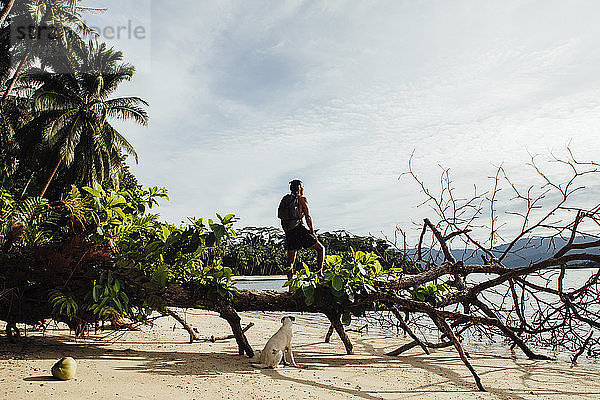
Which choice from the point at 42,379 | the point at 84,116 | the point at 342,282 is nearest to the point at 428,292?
the point at 342,282

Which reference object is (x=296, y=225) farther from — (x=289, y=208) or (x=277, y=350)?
(x=277, y=350)

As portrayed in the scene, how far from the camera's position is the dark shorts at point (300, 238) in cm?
720

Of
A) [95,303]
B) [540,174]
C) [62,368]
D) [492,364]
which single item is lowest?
[492,364]

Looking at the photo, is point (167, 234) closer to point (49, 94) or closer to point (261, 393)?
point (261, 393)

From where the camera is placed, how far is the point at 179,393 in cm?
423

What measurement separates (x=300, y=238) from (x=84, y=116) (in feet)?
82.0

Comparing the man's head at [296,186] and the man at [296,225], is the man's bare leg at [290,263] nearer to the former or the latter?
the man at [296,225]

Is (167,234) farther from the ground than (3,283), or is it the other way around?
(167,234)

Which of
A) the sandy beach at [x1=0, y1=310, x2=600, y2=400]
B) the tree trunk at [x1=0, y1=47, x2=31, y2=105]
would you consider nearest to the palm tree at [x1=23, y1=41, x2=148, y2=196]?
the tree trunk at [x1=0, y1=47, x2=31, y2=105]

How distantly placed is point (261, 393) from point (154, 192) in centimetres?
334

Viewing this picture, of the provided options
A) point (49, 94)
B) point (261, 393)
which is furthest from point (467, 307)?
point (49, 94)

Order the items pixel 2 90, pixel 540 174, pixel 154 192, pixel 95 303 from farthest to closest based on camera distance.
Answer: pixel 2 90, pixel 154 192, pixel 540 174, pixel 95 303

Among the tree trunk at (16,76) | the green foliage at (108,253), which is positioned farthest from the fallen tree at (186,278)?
the tree trunk at (16,76)

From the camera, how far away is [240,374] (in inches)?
201
